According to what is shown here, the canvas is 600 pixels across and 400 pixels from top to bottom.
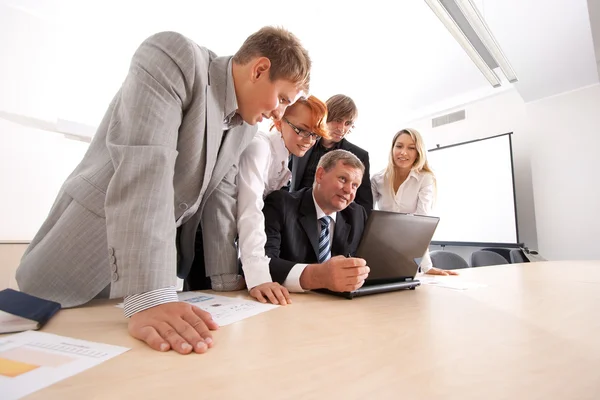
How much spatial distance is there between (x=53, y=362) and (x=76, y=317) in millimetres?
321

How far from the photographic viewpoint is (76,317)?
793mm

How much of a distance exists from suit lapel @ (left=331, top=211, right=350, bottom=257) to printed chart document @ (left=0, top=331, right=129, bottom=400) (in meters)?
1.20

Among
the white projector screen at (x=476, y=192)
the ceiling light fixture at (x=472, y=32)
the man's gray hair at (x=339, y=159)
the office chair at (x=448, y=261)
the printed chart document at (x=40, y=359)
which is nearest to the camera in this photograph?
the printed chart document at (x=40, y=359)

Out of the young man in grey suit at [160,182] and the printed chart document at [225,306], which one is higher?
the young man in grey suit at [160,182]

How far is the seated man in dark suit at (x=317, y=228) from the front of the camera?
1.17 meters

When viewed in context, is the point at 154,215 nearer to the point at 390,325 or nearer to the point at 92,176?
the point at 92,176

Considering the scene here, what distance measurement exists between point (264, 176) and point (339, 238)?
1.68 feet

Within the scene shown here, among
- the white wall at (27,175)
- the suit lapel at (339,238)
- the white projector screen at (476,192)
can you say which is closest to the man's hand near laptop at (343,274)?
the suit lapel at (339,238)

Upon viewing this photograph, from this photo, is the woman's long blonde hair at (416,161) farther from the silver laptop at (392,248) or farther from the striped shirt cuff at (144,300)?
the striped shirt cuff at (144,300)

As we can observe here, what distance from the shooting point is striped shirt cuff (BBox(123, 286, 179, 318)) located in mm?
687

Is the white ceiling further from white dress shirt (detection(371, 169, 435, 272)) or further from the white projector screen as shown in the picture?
white dress shirt (detection(371, 169, 435, 272))

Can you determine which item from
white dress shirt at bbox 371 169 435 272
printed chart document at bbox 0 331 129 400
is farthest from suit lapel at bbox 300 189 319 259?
white dress shirt at bbox 371 169 435 272

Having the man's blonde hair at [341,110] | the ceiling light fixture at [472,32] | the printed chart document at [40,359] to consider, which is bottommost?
the printed chart document at [40,359]

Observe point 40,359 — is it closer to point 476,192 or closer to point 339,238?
point 339,238
